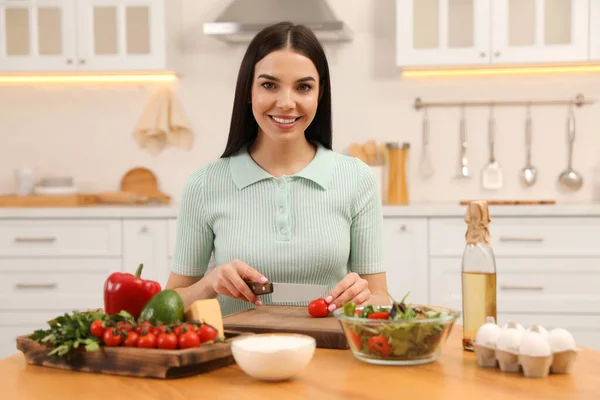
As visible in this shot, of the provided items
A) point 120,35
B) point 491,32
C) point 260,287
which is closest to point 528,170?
point 491,32

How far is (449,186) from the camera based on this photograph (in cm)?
420

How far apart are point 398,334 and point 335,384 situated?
14cm

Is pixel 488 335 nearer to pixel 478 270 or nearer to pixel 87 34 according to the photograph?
pixel 478 270

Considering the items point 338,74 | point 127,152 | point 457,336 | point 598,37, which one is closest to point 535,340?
point 457,336

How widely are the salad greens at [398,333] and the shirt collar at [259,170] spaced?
0.79 meters

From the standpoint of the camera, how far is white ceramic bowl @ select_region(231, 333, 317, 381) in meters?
Answer: 1.17

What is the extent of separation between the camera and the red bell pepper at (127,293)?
4.64 ft

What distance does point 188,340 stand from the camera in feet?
4.08

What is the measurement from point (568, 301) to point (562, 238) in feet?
0.91

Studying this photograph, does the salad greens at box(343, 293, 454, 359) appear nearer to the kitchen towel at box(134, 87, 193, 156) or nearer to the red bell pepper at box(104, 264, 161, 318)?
the red bell pepper at box(104, 264, 161, 318)

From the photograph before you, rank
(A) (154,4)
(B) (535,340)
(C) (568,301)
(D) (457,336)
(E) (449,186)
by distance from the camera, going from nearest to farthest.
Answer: (B) (535,340) < (D) (457,336) < (C) (568,301) < (A) (154,4) < (E) (449,186)

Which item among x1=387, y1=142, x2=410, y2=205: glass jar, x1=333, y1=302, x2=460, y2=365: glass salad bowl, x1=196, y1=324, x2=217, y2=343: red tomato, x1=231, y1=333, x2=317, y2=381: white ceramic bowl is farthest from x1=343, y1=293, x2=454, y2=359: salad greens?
x1=387, y1=142, x2=410, y2=205: glass jar

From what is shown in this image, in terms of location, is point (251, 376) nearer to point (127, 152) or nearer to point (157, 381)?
point (157, 381)

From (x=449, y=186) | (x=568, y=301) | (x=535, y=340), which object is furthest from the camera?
(x=449, y=186)
